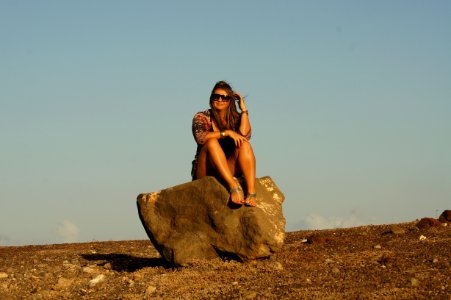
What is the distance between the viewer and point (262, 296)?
8758 millimetres

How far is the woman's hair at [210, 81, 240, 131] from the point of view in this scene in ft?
37.6

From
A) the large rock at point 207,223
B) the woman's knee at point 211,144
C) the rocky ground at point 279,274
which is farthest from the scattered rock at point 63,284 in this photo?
the woman's knee at point 211,144

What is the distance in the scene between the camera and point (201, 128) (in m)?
11.3

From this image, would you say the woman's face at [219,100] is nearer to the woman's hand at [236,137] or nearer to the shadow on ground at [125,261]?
the woman's hand at [236,137]

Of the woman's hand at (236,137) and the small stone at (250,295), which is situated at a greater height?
the woman's hand at (236,137)

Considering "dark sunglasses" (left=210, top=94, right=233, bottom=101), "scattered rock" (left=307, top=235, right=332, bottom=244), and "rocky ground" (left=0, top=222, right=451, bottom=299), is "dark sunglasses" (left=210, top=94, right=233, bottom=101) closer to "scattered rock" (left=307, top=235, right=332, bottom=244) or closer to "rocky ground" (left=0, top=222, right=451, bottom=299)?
"rocky ground" (left=0, top=222, right=451, bottom=299)

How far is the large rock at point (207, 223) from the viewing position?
415 inches

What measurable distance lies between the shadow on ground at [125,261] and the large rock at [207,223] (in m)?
0.70

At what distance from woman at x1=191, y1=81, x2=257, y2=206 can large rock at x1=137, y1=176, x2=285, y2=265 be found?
23cm

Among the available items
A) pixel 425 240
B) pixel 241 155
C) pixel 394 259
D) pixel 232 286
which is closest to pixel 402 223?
pixel 425 240

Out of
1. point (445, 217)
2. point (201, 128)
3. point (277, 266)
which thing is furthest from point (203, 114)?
point (445, 217)

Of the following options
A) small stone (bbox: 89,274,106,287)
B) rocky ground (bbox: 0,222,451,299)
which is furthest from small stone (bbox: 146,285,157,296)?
small stone (bbox: 89,274,106,287)

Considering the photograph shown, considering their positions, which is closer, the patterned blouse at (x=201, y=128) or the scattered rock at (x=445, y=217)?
the patterned blouse at (x=201, y=128)

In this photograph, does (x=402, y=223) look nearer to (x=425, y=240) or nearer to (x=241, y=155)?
(x=425, y=240)
